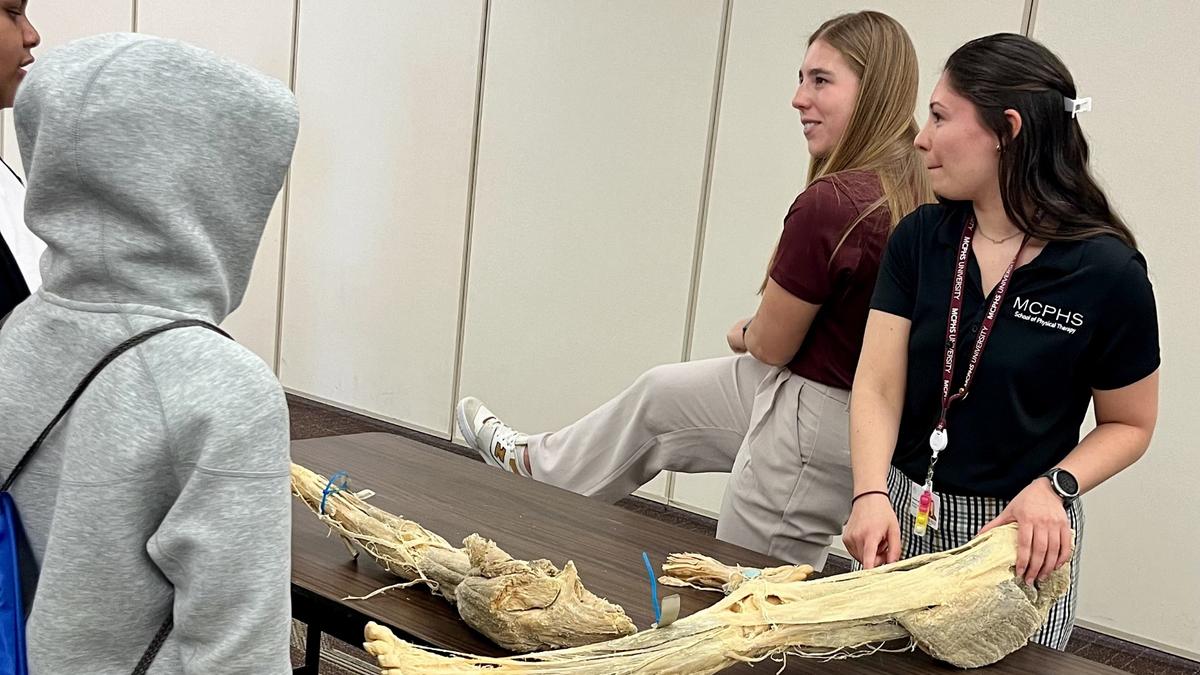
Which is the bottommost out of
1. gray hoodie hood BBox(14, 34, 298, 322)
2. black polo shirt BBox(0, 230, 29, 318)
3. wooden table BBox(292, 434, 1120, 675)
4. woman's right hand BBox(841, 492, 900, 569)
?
wooden table BBox(292, 434, 1120, 675)

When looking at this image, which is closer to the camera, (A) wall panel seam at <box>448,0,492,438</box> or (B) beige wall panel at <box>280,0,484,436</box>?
(A) wall panel seam at <box>448,0,492,438</box>

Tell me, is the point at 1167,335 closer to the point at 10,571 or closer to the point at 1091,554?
the point at 1091,554

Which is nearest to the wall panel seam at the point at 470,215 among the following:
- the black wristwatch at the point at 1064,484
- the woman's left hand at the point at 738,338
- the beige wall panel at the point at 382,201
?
the beige wall panel at the point at 382,201

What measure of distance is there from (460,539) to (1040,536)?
0.77m

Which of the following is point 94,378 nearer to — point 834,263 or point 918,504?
point 918,504

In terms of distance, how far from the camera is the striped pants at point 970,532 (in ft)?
5.33

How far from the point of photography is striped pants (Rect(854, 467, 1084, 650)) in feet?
5.33

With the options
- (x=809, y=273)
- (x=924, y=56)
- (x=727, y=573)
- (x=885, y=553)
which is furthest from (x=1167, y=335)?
(x=727, y=573)

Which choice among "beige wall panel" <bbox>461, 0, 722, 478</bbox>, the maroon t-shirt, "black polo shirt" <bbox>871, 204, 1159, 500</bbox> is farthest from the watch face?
"beige wall panel" <bbox>461, 0, 722, 478</bbox>

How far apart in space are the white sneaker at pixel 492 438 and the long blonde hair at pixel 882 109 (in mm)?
787

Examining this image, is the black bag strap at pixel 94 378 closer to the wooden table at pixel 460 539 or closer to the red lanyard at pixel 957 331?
the wooden table at pixel 460 539

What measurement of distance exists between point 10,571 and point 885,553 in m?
1.13

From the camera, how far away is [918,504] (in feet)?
5.55

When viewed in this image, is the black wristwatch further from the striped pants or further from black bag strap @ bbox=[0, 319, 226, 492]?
black bag strap @ bbox=[0, 319, 226, 492]
